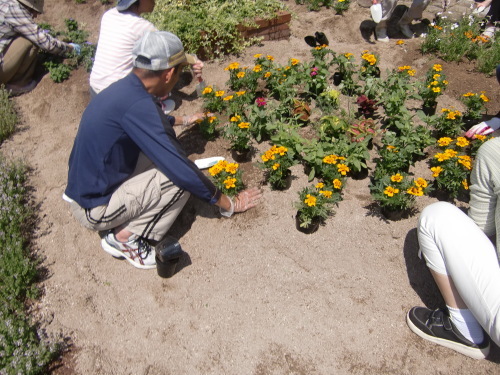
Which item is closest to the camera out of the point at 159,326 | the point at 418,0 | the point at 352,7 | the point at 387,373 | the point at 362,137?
the point at 387,373

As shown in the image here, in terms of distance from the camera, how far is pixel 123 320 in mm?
3088

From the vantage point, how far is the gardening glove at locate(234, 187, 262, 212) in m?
3.61

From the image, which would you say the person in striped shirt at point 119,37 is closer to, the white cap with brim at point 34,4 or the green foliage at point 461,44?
the white cap with brim at point 34,4

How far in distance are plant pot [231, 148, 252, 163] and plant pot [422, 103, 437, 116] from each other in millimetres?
1931

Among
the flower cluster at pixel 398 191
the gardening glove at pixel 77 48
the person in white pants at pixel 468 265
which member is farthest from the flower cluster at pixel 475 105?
the gardening glove at pixel 77 48

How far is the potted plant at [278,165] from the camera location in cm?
359

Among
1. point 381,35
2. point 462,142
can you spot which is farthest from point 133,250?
point 381,35

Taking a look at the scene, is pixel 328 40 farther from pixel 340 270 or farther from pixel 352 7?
pixel 340 270

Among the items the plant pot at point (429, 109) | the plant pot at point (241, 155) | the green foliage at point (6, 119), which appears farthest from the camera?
the green foliage at point (6, 119)

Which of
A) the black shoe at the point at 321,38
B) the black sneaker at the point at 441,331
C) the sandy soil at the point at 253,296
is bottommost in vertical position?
the sandy soil at the point at 253,296

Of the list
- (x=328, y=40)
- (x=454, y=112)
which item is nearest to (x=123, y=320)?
(x=454, y=112)

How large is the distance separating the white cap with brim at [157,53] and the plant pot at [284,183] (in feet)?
4.71

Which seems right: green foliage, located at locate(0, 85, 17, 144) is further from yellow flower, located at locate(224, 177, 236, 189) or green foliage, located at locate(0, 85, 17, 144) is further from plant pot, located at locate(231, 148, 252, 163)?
yellow flower, located at locate(224, 177, 236, 189)

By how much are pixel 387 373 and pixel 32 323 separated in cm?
249
